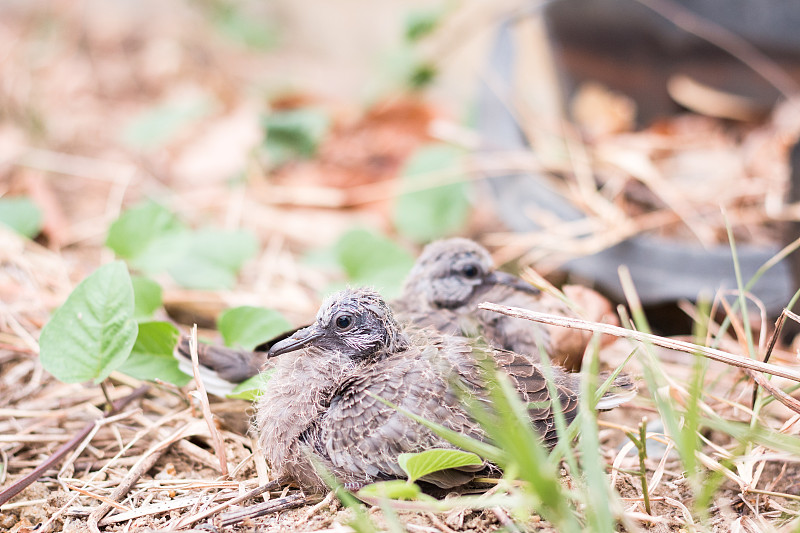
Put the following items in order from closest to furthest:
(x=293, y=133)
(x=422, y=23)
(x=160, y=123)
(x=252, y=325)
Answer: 1. (x=252, y=325)
2. (x=422, y=23)
3. (x=160, y=123)
4. (x=293, y=133)

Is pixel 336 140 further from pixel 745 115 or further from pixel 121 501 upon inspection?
pixel 121 501

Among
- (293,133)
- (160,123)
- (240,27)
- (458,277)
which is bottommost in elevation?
(458,277)

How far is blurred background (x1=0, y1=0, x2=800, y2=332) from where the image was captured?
10.1ft

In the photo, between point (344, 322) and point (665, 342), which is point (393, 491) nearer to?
point (344, 322)

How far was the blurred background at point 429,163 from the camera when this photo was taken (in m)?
3.07

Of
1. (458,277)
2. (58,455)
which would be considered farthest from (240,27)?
(58,455)

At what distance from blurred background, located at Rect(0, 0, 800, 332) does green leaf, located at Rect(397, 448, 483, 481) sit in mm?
1174

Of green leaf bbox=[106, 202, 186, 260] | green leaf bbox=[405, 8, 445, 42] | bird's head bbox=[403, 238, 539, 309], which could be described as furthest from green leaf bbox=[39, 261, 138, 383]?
green leaf bbox=[405, 8, 445, 42]

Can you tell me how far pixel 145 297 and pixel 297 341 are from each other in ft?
2.76

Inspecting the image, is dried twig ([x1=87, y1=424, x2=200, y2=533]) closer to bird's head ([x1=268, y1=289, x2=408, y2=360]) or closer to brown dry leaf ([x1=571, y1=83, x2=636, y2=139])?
bird's head ([x1=268, y1=289, x2=408, y2=360])

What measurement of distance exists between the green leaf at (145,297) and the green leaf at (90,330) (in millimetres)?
379

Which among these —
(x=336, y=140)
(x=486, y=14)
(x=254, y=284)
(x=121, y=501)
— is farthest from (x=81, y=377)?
(x=486, y=14)

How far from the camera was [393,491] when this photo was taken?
1.45 meters

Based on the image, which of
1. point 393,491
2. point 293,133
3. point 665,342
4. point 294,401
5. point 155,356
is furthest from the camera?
point 293,133
